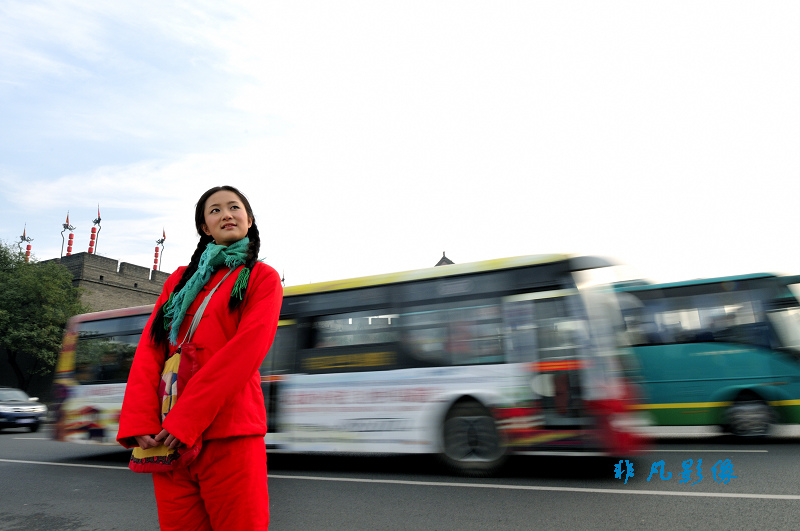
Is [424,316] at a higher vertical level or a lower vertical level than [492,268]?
lower

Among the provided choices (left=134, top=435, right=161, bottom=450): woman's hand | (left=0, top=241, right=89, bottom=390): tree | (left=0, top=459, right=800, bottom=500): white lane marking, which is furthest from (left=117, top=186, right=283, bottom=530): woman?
(left=0, top=241, right=89, bottom=390): tree

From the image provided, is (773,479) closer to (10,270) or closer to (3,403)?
(3,403)

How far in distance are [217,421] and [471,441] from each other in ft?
17.7

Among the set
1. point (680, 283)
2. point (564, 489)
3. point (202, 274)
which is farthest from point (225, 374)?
point (680, 283)

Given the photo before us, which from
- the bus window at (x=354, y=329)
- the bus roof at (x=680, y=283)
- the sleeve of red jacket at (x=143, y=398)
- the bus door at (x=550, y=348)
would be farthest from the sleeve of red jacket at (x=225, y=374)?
the bus roof at (x=680, y=283)

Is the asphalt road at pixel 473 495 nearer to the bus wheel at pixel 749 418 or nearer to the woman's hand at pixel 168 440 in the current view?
the bus wheel at pixel 749 418

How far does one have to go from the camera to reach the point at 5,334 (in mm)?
27703

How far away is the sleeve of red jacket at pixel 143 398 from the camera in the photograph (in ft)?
5.86

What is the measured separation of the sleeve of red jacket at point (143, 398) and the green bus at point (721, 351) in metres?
9.64

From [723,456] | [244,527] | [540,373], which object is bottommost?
[723,456]

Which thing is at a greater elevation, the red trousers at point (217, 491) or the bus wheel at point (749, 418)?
the red trousers at point (217, 491)

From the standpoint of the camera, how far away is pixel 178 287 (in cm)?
213

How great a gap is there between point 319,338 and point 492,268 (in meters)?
2.69

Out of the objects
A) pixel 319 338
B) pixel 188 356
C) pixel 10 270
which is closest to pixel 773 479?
pixel 319 338
